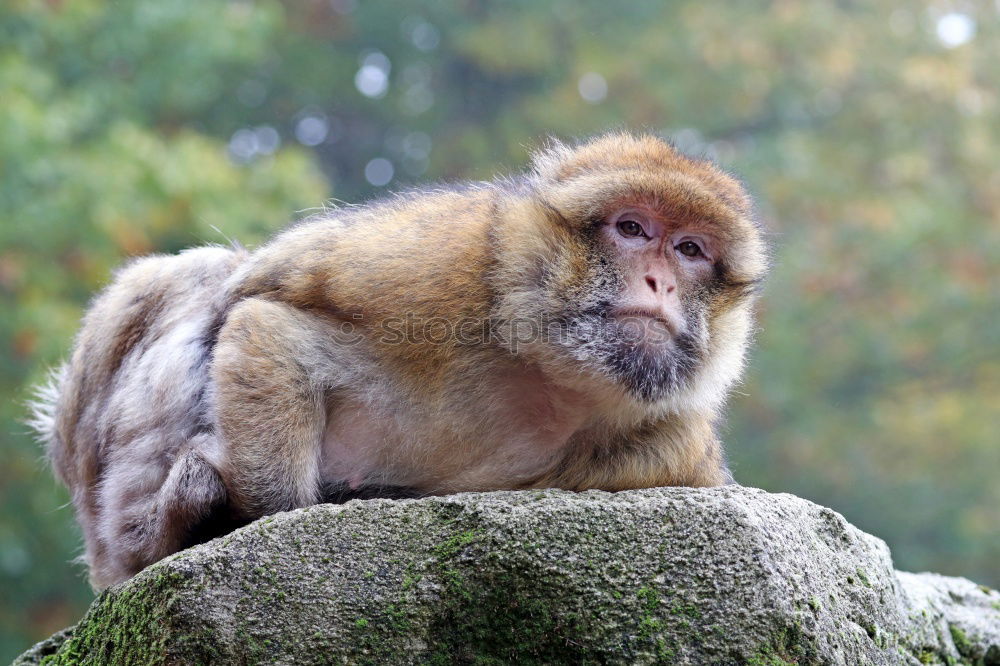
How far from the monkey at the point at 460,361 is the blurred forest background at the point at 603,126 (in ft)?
16.2

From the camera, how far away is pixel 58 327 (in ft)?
30.0

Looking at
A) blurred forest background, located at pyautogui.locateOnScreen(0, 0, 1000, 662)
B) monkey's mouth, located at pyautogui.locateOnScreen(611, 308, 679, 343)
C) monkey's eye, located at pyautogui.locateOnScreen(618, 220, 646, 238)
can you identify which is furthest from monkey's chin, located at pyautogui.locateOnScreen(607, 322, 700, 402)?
blurred forest background, located at pyautogui.locateOnScreen(0, 0, 1000, 662)

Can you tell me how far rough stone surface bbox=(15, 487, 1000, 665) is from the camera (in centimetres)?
290

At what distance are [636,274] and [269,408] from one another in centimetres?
124

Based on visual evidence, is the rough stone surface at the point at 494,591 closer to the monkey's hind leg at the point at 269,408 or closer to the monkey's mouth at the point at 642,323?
the monkey's hind leg at the point at 269,408

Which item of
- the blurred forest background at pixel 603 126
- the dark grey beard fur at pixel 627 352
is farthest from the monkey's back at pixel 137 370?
the blurred forest background at pixel 603 126

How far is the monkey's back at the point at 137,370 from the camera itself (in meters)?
3.96

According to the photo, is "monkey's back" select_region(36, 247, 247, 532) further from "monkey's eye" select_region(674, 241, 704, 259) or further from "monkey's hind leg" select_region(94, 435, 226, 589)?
"monkey's eye" select_region(674, 241, 704, 259)

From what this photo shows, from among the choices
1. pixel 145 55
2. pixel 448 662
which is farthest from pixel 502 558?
pixel 145 55

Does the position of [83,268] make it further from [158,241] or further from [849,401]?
[849,401]

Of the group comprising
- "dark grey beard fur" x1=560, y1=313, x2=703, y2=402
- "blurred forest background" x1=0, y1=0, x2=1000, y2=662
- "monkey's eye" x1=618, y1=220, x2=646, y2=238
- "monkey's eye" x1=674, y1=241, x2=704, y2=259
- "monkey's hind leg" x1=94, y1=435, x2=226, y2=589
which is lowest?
"monkey's hind leg" x1=94, y1=435, x2=226, y2=589

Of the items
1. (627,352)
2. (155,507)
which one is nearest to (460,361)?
(627,352)

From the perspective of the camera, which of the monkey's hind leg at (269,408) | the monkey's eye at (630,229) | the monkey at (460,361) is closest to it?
the monkey's hind leg at (269,408)

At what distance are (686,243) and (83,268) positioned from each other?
7017 mm
